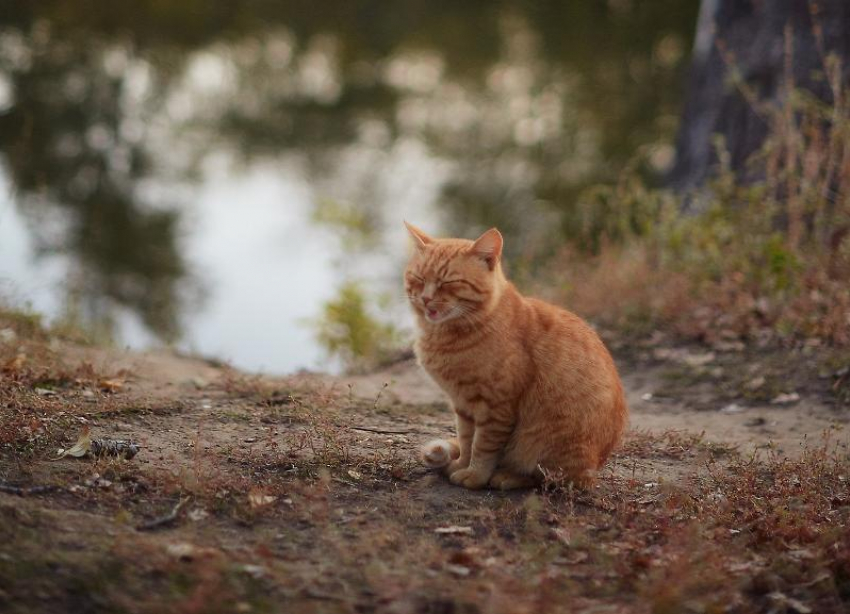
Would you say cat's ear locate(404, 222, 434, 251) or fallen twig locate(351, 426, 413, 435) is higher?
cat's ear locate(404, 222, 434, 251)

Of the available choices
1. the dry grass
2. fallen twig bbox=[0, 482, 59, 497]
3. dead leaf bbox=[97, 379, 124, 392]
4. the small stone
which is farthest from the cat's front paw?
the dry grass

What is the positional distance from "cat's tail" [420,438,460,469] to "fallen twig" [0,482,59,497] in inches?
65.4

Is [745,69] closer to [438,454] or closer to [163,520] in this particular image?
[438,454]

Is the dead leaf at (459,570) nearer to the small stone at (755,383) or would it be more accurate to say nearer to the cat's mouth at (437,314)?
the cat's mouth at (437,314)

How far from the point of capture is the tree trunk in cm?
910

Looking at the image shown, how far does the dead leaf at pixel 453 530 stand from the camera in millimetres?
3730

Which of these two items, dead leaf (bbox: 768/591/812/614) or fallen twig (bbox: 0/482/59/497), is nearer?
dead leaf (bbox: 768/591/812/614)

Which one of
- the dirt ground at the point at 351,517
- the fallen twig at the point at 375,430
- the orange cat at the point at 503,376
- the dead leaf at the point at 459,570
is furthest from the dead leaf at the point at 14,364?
the dead leaf at the point at 459,570

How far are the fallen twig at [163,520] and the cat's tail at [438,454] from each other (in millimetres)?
1222

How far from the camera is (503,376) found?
163 inches

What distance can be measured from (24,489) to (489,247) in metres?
2.21

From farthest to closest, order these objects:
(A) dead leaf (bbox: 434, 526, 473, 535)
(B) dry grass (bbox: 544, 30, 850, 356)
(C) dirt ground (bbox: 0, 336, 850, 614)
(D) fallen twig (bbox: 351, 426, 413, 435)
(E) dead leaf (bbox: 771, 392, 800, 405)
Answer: (B) dry grass (bbox: 544, 30, 850, 356) < (E) dead leaf (bbox: 771, 392, 800, 405) < (D) fallen twig (bbox: 351, 426, 413, 435) < (A) dead leaf (bbox: 434, 526, 473, 535) < (C) dirt ground (bbox: 0, 336, 850, 614)

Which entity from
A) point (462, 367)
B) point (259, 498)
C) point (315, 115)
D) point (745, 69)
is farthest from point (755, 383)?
point (315, 115)

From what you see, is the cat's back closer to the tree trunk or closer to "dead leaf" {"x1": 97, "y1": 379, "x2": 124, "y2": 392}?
"dead leaf" {"x1": 97, "y1": 379, "x2": 124, "y2": 392}
